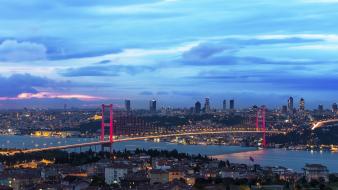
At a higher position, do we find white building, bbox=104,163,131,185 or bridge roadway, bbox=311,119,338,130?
bridge roadway, bbox=311,119,338,130

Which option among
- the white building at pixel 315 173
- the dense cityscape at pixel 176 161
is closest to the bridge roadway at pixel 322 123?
the dense cityscape at pixel 176 161

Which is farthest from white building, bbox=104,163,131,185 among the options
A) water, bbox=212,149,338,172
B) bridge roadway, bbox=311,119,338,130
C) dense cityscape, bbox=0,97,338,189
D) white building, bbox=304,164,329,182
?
bridge roadway, bbox=311,119,338,130

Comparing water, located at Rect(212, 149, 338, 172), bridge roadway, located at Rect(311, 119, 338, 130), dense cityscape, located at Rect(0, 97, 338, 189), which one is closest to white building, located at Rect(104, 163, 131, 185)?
dense cityscape, located at Rect(0, 97, 338, 189)

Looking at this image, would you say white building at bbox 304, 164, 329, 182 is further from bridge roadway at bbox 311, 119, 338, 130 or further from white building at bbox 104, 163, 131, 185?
bridge roadway at bbox 311, 119, 338, 130

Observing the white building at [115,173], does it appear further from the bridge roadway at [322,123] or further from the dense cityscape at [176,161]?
the bridge roadway at [322,123]

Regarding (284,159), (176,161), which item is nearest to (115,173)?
(176,161)

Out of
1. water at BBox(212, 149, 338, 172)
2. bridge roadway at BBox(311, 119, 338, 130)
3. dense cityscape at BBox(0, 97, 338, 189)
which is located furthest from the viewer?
bridge roadway at BBox(311, 119, 338, 130)

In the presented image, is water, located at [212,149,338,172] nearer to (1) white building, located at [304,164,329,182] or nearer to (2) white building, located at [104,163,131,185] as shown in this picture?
(1) white building, located at [304,164,329,182]

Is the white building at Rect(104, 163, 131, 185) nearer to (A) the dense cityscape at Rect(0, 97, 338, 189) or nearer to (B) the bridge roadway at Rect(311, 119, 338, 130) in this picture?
(A) the dense cityscape at Rect(0, 97, 338, 189)

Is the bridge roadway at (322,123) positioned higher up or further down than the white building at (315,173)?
higher up

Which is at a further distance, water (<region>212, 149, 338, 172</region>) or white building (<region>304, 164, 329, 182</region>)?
water (<region>212, 149, 338, 172</region>)

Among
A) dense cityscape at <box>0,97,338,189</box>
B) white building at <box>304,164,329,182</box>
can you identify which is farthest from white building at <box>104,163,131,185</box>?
white building at <box>304,164,329,182</box>

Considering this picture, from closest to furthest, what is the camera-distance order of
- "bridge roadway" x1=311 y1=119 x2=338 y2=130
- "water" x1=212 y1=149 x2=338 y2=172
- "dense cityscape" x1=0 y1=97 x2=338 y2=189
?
1. "dense cityscape" x1=0 y1=97 x2=338 y2=189
2. "water" x1=212 y1=149 x2=338 y2=172
3. "bridge roadway" x1=311 y1=119 x2=338 y2=130

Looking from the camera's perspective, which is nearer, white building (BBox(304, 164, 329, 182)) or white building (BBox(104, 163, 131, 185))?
white building (BBox(104, 163, 131, 185))
